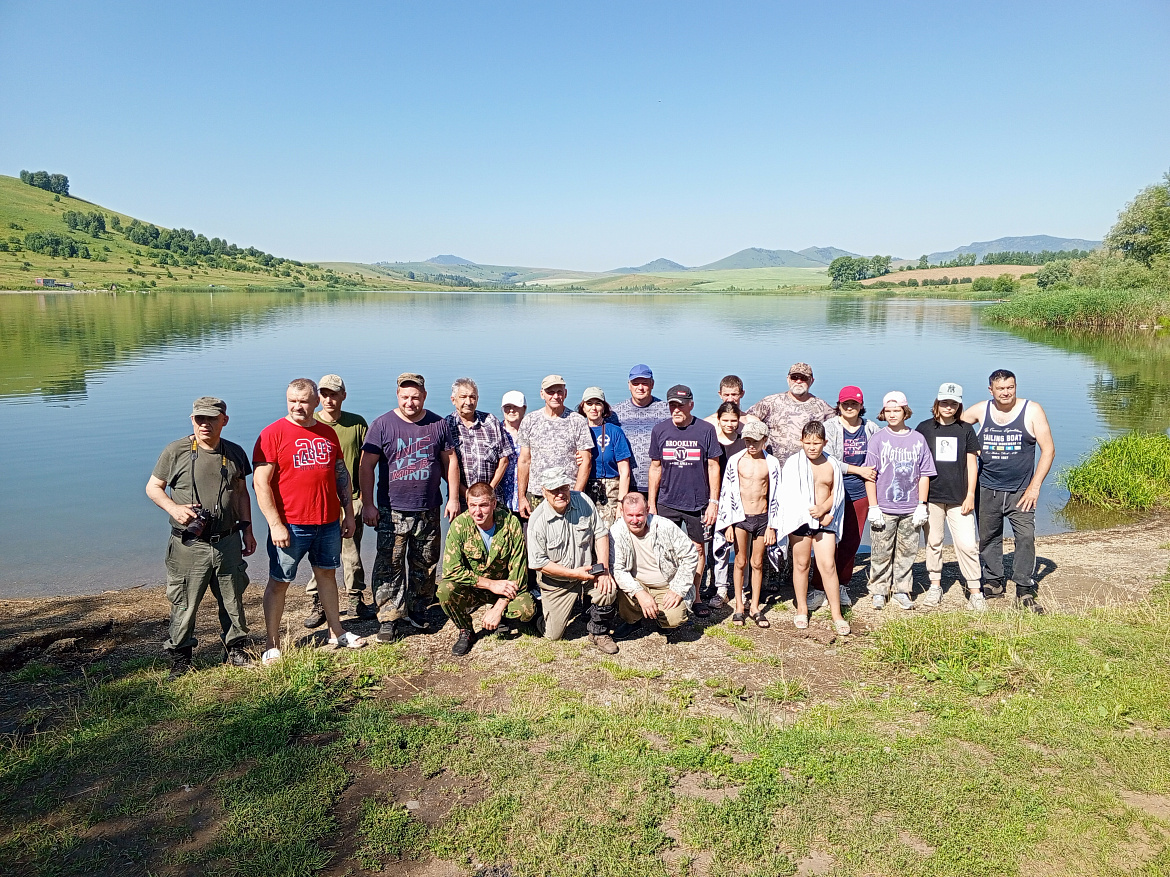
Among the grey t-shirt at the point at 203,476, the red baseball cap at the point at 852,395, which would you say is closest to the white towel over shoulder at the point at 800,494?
the red baseball cap at the point at 852,395

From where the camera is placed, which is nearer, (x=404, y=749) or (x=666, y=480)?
(x=404, y=749)

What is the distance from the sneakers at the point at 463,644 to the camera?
575cm

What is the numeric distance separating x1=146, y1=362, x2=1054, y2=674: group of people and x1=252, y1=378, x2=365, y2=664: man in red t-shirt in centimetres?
2

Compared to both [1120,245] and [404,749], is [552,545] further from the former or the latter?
[1120,245]

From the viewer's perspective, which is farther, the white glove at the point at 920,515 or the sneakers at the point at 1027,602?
the white glove at the point at 920,515

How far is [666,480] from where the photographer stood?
6660mm

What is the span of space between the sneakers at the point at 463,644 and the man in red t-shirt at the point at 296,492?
4.06 feet

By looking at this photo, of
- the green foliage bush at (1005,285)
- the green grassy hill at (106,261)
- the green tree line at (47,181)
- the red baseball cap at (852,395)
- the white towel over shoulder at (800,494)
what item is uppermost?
the green tree line at (47,181)

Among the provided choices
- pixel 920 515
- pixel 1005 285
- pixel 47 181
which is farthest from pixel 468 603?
pixel 47 181

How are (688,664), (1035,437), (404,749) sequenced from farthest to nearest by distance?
(1035,437) < (688,664) < (404,749)

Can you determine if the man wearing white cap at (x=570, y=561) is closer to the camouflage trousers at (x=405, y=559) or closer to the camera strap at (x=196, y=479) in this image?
the camouflage trousers at (x=405, y=559)

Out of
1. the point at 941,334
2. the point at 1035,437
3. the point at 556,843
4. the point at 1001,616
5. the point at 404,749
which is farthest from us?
the point at 941,334

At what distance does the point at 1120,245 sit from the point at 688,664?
5530 centimetres

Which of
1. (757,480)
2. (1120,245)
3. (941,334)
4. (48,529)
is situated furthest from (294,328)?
(1120,245)
